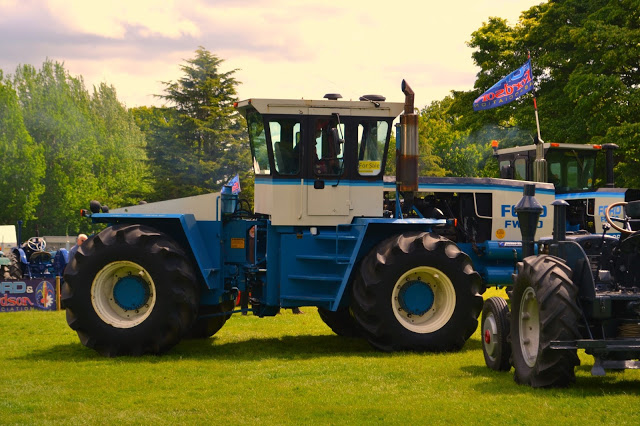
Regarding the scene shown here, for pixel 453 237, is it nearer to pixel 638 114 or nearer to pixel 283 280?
pixel 283 280

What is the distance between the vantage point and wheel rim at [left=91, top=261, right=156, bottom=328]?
38.9 ft

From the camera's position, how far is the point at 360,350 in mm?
12352

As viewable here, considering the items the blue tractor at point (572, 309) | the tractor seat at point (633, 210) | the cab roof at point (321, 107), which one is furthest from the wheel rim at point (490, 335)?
the cab roof at point (321, 107)

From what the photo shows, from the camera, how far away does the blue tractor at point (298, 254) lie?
38.5 ft

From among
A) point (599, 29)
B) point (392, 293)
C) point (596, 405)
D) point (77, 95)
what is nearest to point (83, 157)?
point (77, 95)

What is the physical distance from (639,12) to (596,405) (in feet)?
76.9

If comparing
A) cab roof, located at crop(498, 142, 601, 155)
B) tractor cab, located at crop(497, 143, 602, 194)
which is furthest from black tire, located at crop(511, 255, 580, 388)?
tractor cab, located at crop(497, 143, 602, 194)

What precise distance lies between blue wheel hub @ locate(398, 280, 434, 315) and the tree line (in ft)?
49.4

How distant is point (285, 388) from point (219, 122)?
38.7 meters

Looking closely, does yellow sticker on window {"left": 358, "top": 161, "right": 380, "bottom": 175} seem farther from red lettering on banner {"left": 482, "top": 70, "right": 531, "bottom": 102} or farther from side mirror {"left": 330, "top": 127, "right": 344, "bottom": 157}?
red lettering on banner {"left": 482, "top": 70, "right": 531, "bottom": 102}

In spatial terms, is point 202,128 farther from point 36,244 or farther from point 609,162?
point 609,162

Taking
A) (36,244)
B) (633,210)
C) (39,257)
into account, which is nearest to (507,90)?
(39,257)

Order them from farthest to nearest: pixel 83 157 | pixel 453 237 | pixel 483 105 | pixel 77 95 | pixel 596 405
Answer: pixel 77 95, pixel 83 157, pixel 483 105, pixel 453 237, pixel 596 405

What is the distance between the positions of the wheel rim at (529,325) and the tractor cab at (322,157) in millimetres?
3642
